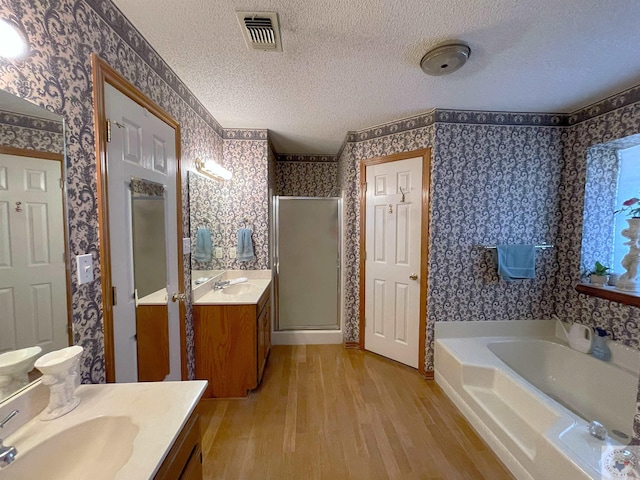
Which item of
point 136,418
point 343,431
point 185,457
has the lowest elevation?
point 343,431

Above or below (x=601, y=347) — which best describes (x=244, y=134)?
above

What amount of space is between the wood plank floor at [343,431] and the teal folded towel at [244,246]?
45.9 inches

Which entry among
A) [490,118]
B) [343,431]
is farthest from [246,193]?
[490,118]

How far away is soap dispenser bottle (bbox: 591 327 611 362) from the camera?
1.96 m

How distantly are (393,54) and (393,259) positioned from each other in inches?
67.6

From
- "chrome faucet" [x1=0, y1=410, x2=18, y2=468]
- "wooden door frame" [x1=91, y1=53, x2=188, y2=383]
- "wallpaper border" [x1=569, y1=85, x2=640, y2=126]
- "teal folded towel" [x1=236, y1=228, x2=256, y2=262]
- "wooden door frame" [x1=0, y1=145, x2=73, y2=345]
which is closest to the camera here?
"chrome faucet" [x1=0, y1=410, x2=18, y2=468]

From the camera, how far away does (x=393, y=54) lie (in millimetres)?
1511

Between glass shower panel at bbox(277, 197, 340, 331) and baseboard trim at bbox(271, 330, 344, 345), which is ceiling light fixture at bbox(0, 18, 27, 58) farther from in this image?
baseboard trim at bbox(271, 330, 344, 345)

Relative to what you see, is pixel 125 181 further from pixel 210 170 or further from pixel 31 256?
pixel 210 170

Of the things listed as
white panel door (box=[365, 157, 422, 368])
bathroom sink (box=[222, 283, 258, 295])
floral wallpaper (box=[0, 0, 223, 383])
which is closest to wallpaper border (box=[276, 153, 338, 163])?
white panel door (box=[365, 157, 422, 368])

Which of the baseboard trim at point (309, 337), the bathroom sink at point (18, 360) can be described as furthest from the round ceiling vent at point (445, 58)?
the baseboard trim at point (309, 337)

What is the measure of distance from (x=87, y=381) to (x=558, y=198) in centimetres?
356

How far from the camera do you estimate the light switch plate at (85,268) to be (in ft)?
3.28

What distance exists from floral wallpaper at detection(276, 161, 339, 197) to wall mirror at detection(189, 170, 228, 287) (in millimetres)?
1254
